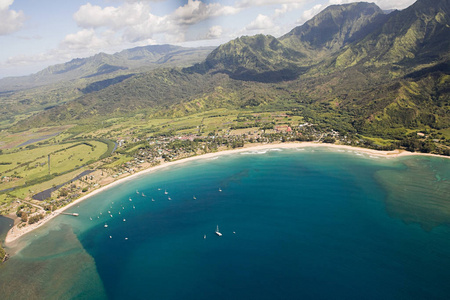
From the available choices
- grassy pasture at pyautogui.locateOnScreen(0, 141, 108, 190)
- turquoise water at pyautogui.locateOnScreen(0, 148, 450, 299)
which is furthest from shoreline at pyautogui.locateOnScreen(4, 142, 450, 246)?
grassy pasture at pyautogui.locateOnScreen(0, 141, 108, 190)

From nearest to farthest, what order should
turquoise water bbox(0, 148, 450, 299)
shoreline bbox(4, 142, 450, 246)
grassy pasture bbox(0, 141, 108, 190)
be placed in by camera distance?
turquoise water bbox(0, 148, 450, 299), shoreline bbox(4, 142, 450, 246), grassy pasture bbox(0, 141, 108, 190)

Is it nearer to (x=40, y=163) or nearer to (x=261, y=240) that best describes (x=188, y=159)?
(x=261, y=240)

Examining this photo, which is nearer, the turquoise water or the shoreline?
the turquoise water

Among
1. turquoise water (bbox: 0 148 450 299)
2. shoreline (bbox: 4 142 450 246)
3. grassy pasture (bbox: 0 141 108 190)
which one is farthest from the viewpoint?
grassy pasture (bbox: 0 141 108 190)

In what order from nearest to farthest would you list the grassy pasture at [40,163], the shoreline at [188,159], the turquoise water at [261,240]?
the turquoise water at [261,240], the shoreline at [188,159], the grassy pasture at [40,163]

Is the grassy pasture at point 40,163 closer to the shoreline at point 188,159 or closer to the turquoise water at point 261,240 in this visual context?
the shoreline at point 188,159

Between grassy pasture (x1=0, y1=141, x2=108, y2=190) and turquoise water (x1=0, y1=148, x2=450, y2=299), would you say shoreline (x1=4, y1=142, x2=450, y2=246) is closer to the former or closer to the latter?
turquoise water (x1=0, y1=148, x2=450, y2=299)

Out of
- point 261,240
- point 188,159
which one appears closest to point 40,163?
point 188,159

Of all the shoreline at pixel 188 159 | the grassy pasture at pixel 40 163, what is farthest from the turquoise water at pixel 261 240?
the grassy pasture at pixel 40 163

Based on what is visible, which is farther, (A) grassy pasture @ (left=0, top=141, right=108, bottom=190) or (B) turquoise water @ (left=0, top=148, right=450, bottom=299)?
(A) grassy pasture @ (left=0, top=141, right=108, bottom=190)
